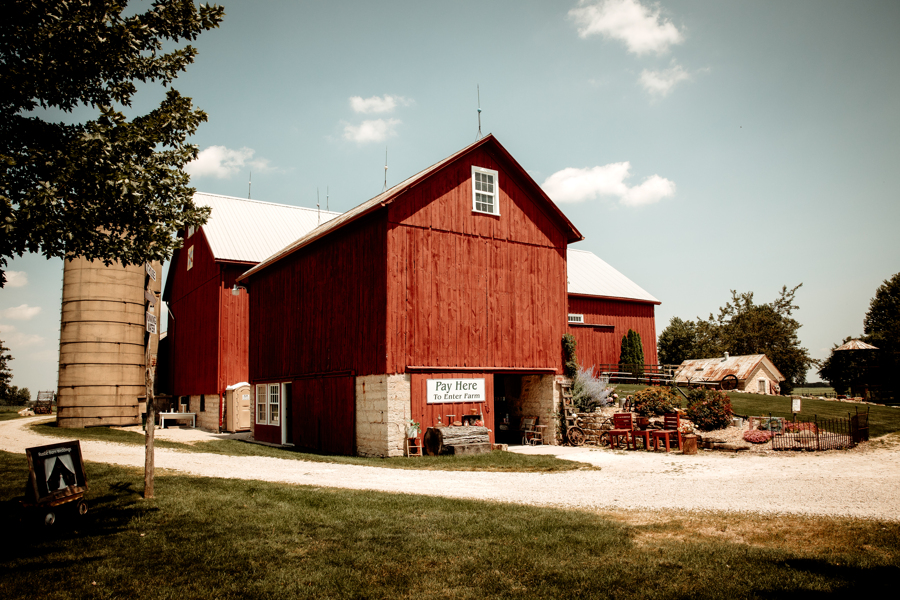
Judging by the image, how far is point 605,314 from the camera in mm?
33562

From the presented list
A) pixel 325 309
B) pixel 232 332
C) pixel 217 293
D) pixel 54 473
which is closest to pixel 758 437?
pixel 325 309

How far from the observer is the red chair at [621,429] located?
19205 mm

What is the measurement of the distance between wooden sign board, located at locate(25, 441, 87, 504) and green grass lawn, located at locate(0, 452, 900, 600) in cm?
32

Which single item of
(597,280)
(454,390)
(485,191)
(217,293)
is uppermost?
(485,191)

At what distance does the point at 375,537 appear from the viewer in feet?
24.2

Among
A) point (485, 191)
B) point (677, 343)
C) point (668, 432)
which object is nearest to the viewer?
point (668, 432)

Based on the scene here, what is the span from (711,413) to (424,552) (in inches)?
658

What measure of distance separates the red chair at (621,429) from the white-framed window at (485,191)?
7909 mm

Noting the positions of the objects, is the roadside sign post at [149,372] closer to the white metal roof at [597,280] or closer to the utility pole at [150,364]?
the utility pole at [150,364]

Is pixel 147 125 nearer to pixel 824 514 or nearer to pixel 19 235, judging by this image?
pixel 19 235

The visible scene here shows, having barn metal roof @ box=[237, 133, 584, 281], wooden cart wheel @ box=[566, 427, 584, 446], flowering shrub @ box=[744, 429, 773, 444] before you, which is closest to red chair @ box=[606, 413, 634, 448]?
wooden cart wheel @ box=[566, 427, 584, 446]

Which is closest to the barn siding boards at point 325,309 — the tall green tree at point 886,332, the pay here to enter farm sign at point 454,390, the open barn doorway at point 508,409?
the pay here to enter farm sign at point 454,390

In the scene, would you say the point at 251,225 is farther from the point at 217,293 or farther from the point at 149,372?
the point at 149,372

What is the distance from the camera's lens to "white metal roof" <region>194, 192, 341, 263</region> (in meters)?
30.8
